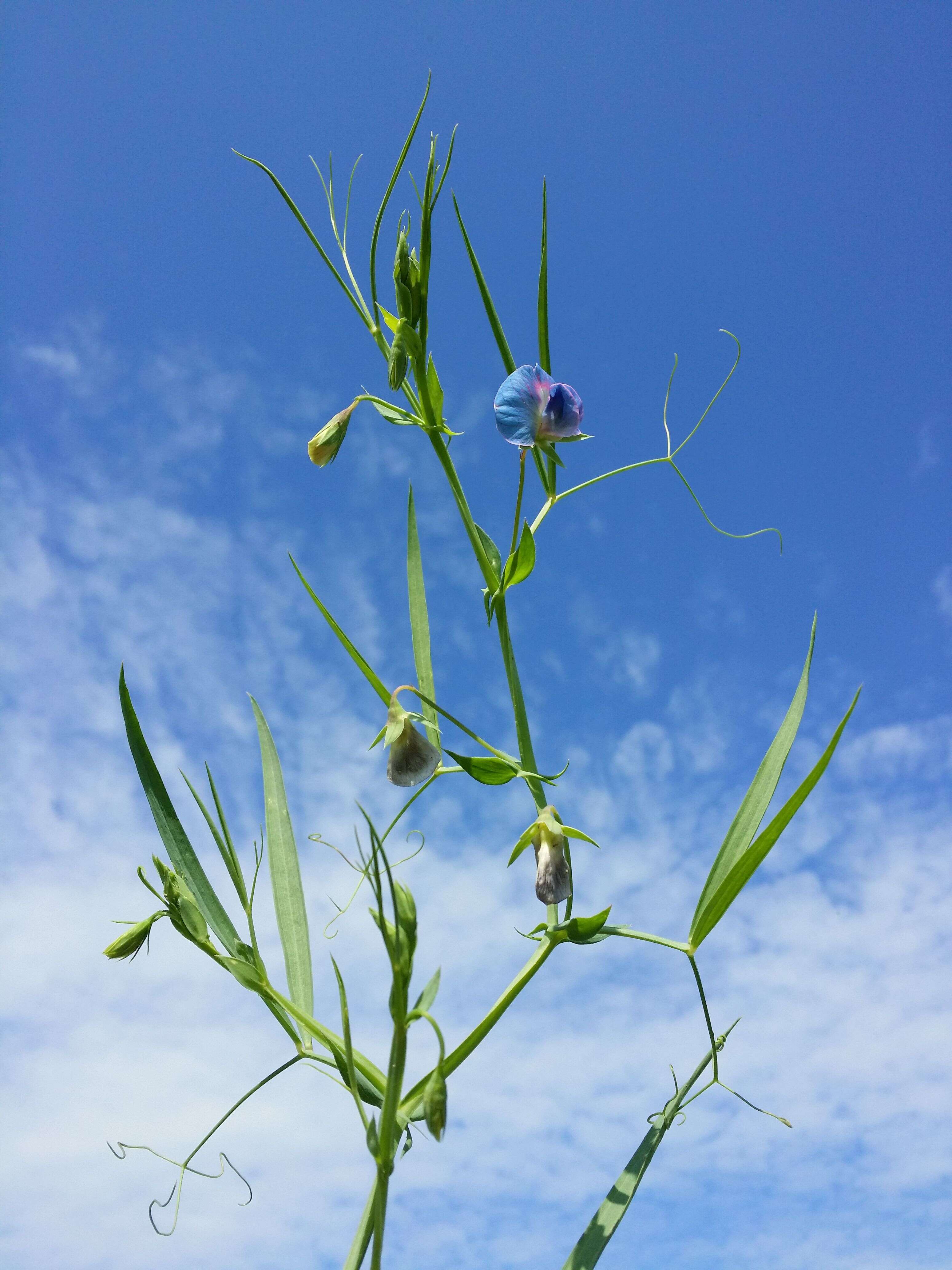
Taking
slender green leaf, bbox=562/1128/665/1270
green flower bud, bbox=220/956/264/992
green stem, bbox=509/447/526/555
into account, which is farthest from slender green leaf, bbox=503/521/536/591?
slender green leaf, bbox=562/1128/665/1270

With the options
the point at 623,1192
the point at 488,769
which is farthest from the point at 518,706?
the point at 623,1192

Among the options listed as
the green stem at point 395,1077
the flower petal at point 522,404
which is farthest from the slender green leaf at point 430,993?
the flower petal at point 522,404

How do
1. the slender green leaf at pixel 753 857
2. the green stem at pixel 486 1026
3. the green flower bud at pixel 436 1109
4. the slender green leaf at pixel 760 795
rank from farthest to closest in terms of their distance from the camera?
the slender green leaf at pixel 760 795 < the slender green leaf at pixel 753 857 < the green stem at pixel 486 1026 < the green flower bud at pixel 436 1109

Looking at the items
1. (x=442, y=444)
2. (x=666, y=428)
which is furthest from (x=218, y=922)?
(x=666, y=428)

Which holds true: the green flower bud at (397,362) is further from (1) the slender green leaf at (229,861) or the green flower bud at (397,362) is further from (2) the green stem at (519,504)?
(1) the slender green leaf at (229,861)

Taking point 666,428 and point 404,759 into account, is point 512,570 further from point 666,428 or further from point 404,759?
point 666,428
